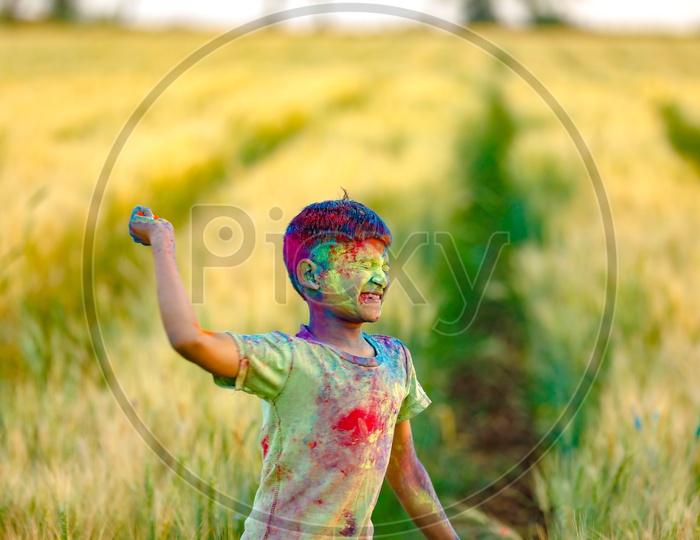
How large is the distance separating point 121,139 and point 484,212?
2705 millimetres

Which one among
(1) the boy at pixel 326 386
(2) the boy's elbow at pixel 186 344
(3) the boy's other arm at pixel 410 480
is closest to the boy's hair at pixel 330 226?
(1) the boy at pixel 326 386

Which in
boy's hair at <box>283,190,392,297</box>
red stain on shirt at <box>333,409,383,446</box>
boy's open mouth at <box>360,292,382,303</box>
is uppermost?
boy's hair at <box>283,190,392,297</box>

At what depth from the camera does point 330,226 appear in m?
1.11

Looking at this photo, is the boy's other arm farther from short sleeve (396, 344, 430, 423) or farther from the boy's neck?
the boy's neck

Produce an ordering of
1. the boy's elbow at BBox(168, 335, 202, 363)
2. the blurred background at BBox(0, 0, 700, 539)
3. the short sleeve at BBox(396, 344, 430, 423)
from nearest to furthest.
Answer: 1. the boy's elbow at BBox(168, 335, 202, 363)
2. the short sleeve at BBox(396, 344, 430, 423)
3. the blurred background at BBox(0, 0, 700, 539)

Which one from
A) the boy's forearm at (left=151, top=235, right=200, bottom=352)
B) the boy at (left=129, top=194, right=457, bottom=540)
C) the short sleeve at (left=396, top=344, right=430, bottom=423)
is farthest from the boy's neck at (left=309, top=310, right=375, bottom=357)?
the boy's forearm at (left=151, top=235, right=200, bottom=352)

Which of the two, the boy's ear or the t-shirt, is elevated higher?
the boy's ear

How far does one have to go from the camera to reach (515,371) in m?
3.63

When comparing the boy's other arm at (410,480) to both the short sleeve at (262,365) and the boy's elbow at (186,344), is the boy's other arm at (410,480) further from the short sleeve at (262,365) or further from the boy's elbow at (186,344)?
the boy's elbow at (186,344)

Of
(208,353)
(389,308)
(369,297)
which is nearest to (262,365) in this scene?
(208,353)

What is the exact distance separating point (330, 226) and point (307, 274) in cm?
8

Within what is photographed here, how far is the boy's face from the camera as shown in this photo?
1105mm

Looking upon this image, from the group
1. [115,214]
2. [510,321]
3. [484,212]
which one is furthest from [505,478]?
[484,212]

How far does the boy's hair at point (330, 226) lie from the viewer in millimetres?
1112
